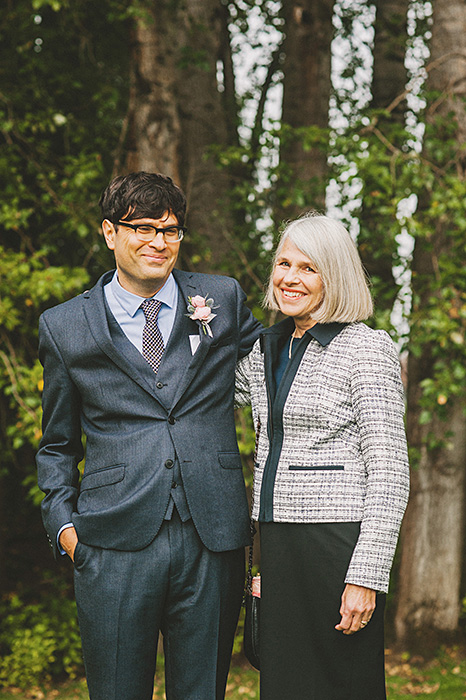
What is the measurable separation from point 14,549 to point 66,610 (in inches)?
57.1

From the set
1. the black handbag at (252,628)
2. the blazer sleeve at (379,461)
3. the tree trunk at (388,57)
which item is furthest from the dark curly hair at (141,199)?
the tree trunk at (388,57)

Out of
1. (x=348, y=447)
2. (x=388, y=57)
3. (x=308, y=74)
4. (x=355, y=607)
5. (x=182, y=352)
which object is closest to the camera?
(x=355, y=607)

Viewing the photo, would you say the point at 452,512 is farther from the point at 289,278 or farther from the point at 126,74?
the point at 126,74

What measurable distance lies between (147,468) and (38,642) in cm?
372

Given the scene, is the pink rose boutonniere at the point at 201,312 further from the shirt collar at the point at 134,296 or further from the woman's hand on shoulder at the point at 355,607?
the woman's hand on shoulder at the point at 355,607

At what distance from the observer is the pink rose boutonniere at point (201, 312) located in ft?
8.82

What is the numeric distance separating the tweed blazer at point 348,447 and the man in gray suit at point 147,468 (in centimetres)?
23

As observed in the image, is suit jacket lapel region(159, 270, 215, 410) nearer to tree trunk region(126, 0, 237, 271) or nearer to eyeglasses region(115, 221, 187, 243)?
eyeglasses region(115, 221, 187, 243)

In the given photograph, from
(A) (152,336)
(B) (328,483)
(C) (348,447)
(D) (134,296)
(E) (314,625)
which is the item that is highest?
(D) (134,296)

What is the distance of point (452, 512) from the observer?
5.46m

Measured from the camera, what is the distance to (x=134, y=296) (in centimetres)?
269

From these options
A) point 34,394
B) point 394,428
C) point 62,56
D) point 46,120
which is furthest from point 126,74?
point 394,428

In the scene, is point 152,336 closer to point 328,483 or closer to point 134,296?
point 134,296

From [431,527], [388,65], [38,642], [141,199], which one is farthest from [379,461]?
[388,65]
